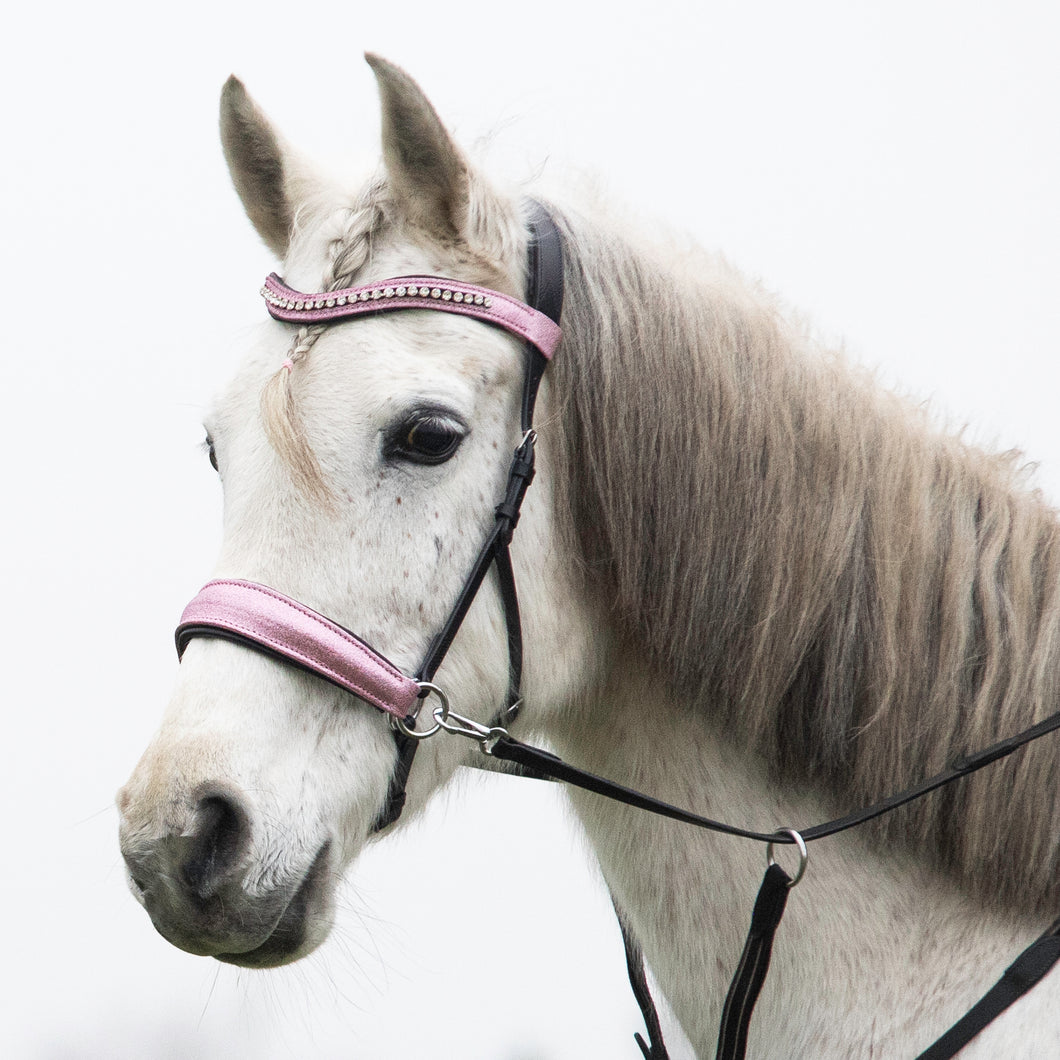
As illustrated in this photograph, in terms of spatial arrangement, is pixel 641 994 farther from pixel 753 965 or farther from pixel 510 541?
pixel 510 541

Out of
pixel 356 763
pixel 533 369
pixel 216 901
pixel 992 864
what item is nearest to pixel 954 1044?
pixel 992 864

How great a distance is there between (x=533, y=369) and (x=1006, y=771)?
1000mm

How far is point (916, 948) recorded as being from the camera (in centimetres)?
168

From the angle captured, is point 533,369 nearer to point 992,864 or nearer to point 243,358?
point 243,358

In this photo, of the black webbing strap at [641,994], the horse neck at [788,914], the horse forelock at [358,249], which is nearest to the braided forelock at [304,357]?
the horse forelock at [358,249]

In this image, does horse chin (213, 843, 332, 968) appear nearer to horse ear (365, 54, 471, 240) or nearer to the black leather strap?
the black leather strap

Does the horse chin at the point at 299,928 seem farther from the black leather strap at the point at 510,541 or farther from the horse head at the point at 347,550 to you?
the black leather strap at the point at 510,541

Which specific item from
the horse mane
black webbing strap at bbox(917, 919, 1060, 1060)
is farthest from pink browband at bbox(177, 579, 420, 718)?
black webbing strap at bbox(917, 919, 1060, 1060)

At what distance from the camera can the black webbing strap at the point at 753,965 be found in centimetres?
162

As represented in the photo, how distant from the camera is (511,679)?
1693 mm

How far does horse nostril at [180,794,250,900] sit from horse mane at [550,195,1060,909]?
0.70 metres

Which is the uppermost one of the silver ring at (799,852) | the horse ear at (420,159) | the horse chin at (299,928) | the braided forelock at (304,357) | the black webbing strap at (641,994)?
the horse ear at (420,159)

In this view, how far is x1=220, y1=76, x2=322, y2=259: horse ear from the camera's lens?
1882mm

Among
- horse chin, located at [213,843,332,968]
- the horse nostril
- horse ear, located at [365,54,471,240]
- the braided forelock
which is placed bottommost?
horse chin, located at [213,843,332,968]
